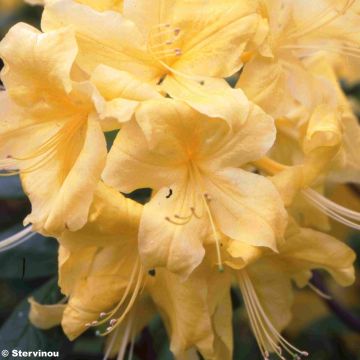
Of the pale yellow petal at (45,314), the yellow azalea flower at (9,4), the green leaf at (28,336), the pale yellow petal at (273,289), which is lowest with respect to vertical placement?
the yellow azalea flower at (9,4)

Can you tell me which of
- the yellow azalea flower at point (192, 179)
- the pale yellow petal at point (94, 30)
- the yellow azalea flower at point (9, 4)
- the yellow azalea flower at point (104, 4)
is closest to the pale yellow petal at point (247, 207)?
the yellow azalea flower at point (192, 179)

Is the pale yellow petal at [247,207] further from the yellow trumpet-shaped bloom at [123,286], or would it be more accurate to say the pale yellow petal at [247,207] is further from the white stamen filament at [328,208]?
the white stamen filament at [328,208]

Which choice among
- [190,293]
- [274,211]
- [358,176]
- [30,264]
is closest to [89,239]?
[190,293]

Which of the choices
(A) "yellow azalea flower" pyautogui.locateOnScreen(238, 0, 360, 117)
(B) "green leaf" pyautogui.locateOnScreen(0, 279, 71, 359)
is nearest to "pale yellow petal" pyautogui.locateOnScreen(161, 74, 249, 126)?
(A) "yellow azalea flower" pyautogui.locateOnScreen(238, 0, 360, 117)

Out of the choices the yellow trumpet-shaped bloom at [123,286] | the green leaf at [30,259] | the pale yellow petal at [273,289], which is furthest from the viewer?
the green leaf at [30,259]

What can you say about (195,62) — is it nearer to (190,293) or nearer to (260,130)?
(260,130)

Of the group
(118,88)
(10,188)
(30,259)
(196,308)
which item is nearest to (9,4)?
(10,188)

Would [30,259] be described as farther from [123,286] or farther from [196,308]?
[196,308]
